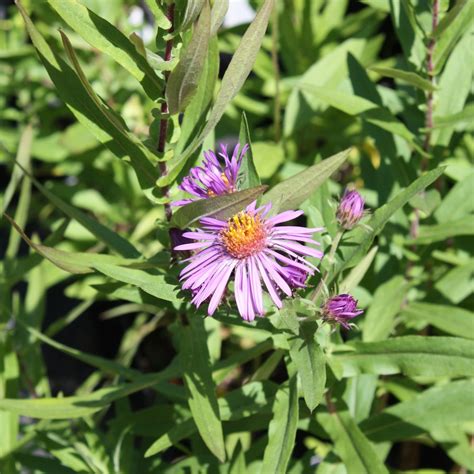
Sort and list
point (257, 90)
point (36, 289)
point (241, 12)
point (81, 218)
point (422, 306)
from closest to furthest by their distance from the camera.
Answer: point (81, 218) → point (422, 306) → point (36, 289) → point (257, 90) → point (241, 12)

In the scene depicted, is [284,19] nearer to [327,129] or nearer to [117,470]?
[327,129]

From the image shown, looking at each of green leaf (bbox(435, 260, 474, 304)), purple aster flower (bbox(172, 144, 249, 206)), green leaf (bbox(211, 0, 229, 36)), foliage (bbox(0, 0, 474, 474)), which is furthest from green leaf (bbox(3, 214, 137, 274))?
green leaf (bbox(435, 260, 474, 304))

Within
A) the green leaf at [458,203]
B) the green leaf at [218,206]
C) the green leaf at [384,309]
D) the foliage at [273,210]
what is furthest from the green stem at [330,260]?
the green leaf at [458,203]

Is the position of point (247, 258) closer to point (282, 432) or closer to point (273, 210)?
point (273, 210)

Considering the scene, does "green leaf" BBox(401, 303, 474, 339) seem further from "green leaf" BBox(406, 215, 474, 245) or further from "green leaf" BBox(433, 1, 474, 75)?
"green leaf" BBox(433, 1, 474, 75)

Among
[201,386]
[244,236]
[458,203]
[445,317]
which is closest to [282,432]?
[201,386]

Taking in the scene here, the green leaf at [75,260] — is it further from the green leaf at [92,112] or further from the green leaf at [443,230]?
the green leaf at [443,230]

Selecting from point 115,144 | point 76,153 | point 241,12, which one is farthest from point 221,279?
point 241,12
